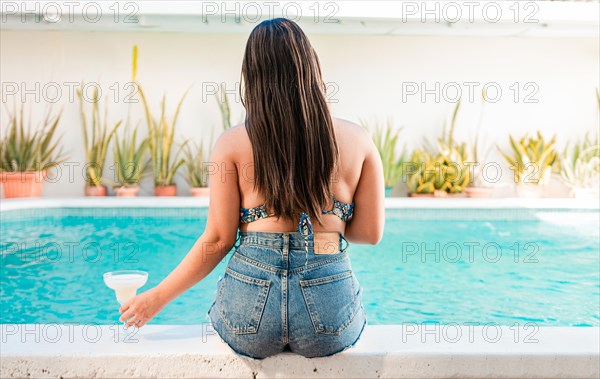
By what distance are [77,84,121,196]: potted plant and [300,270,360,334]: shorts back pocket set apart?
7185mm

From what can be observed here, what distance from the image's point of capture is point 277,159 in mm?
1852

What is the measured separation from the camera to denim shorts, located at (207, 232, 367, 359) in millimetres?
1841

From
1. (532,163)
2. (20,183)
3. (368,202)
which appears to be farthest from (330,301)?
(532,163)

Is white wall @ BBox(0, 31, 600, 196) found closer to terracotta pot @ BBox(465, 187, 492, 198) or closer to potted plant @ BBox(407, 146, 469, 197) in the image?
potted plant @ BBox(407, 146, 469, 197)

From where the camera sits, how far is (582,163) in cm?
899

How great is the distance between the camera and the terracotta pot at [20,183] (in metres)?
8.22

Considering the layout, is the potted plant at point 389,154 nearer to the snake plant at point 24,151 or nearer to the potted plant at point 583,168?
the potted plant at point 583,168

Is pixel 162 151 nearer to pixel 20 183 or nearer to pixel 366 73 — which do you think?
pixel 20 183

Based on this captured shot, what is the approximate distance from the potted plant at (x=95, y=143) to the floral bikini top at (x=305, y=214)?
23.0 ft

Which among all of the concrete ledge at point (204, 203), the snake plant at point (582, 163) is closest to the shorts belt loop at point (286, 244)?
the concrete ledge at point (204, 203)

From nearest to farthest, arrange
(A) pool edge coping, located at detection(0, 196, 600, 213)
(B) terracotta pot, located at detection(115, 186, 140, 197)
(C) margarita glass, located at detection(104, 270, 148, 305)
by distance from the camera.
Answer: (C) margarita glass, located at detection(104, 270, 148, 305), (A) pool edge coping, located at detection(0, 196, 600, 213), (B) terracotta pot, located at detection(115, 186, 140, 197)

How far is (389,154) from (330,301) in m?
7.30

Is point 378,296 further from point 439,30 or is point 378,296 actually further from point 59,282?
point 439,30

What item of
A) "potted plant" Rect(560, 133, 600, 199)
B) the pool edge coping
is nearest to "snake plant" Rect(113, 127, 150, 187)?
the pool edge coping
